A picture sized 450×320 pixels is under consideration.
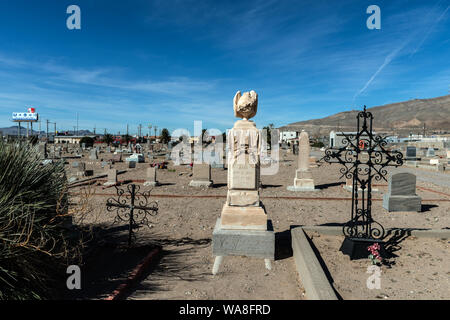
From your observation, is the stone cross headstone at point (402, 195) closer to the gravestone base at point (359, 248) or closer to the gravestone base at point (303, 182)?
the gravestone base at point (303, 182)

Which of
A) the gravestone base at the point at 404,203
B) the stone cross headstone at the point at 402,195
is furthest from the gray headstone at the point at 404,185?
the gravestone base at the point at 404,203

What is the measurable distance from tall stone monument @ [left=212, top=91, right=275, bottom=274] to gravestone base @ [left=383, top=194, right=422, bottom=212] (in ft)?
17.9

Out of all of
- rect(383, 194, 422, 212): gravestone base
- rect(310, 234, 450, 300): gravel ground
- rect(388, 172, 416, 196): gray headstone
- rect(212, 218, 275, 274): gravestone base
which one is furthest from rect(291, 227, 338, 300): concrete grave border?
rect(388, 172, 416, 196): gray headstone

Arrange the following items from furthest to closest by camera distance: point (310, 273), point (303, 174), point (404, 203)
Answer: point (303, 174), point (404, 203), point (310, 273)

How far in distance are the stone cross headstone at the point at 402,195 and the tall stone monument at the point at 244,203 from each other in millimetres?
5518

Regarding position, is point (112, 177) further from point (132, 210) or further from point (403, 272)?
point (403, 272)

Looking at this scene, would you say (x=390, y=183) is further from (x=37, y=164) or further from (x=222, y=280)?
(x=37, y=164)

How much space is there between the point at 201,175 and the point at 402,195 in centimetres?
808

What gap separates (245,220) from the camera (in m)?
4.93

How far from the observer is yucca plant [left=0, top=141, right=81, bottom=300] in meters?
2.83

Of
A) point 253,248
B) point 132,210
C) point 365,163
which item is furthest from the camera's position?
point 132,210

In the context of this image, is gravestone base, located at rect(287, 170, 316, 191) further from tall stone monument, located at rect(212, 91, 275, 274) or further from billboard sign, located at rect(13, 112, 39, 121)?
billboard sign, located at rect(13, 112, 39, 121)

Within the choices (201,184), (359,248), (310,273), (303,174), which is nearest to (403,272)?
(359,248)

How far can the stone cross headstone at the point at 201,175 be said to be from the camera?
12672 millimetres
